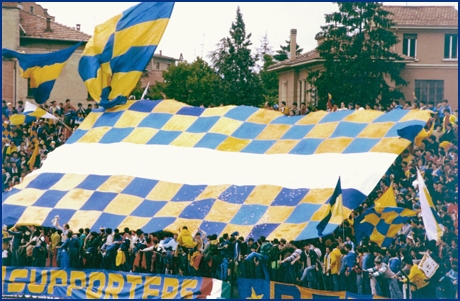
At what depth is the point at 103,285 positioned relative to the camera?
21.3 metres

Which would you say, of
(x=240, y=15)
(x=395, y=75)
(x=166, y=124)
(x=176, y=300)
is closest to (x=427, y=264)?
(x=176, y=300)

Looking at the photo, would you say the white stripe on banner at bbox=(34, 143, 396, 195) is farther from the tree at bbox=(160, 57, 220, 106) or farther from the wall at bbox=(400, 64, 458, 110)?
the tree at bbox=(160, 57, 220, 106)

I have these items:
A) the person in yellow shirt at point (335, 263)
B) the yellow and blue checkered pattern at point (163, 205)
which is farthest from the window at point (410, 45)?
the person in yellow shirt at point (335, 263)

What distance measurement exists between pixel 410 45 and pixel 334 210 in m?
30.4

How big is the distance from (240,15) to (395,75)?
2637 cm

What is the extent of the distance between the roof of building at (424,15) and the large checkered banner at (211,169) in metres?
25.4

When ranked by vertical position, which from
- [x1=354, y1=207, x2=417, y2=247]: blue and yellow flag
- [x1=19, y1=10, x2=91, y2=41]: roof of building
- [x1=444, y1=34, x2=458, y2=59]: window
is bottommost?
[x1=354, y1=207, x2=417, y2=247]: blue and yellow flag

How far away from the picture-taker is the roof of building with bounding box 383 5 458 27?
48.2 metres

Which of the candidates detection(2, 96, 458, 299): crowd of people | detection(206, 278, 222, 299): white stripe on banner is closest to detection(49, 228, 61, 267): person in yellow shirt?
detection(2, 96, 458, 299): crowd of people

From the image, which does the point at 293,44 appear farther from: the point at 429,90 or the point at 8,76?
the point at 8,76

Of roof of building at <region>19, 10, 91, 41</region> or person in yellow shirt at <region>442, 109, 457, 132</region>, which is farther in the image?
roof of building at <region>19, 10, 91, 41</region>

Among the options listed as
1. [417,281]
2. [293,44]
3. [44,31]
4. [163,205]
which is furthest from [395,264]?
[293,44]

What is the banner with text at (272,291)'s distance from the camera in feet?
63.5

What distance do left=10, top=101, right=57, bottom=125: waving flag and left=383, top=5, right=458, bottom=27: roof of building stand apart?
24.7 m
